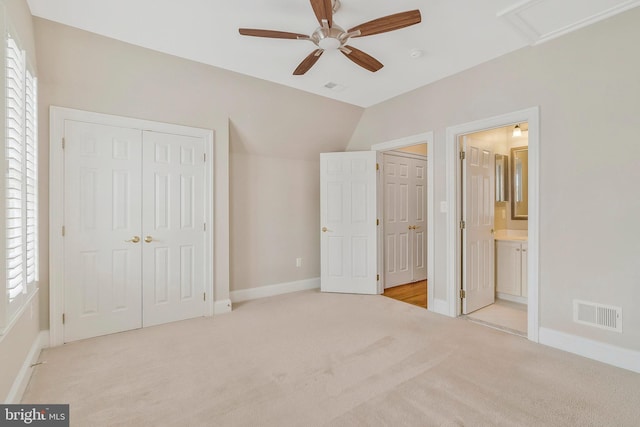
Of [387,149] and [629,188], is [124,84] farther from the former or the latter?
[629,188]

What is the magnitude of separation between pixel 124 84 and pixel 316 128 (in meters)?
2.37

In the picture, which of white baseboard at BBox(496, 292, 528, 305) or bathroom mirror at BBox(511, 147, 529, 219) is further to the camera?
bathroom mirror at BBox(511, 147, 529, 219)

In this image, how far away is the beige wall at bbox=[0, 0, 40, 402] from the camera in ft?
5.71

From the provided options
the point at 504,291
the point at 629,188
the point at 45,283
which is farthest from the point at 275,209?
the point at 629,188

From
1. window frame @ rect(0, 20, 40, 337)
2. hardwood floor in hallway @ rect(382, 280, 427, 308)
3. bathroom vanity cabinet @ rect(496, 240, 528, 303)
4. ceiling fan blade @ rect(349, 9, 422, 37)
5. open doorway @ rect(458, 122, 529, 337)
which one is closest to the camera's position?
window frame @ rect(0, 20, 40, 337)

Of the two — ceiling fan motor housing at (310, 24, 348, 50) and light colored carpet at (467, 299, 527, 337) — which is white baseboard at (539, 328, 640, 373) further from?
ceiling fan motor housing at (310, 24, 348, 50)

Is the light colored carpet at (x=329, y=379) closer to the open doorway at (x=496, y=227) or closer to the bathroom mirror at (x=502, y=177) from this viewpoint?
the open doorway at (x=496, y=227)

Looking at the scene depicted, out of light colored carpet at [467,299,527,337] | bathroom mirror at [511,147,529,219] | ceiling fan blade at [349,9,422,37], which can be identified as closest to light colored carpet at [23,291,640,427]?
light colored carpet at [467,299,527,337]

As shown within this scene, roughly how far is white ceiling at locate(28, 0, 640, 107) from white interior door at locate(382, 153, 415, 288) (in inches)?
67.1

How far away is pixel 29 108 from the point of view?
7.98ft

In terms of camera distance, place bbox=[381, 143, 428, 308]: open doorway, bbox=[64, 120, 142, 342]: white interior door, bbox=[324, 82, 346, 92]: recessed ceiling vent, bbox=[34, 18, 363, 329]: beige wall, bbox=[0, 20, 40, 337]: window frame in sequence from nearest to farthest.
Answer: bbox=[0, 20, 40, 337]: window frame, bbox=[34, 18, 363, 329]: beige wall, bbox=[64, 120, 142, 342]: white interior door, bbox=[324, 82, 346, 92]: recessed ceiling vent, bbox=[381, 143, 428, 308]: open doorway

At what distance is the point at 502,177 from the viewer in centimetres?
434

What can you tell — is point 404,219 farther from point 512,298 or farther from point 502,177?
point 512,298

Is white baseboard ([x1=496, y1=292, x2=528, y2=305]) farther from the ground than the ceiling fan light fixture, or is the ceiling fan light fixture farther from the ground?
the ceiling fan light fixture
